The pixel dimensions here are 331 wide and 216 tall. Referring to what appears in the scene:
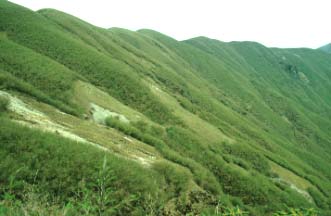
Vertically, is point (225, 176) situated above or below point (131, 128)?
below

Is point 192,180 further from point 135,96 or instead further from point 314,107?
point 314,107

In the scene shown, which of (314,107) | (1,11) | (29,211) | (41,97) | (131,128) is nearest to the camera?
(29,211)

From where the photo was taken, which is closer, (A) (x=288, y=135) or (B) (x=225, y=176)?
(B) (x=225, y=176)

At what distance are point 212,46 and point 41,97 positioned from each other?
517ft

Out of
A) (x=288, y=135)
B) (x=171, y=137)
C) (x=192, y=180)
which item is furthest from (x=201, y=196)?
(x=288, y=135)

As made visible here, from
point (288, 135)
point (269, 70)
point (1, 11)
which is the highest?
point (269, 70)

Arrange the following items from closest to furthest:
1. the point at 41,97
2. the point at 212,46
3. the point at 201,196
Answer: the point at 201,196, the point at 41,97, the point at 212,46

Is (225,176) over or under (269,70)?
A: under

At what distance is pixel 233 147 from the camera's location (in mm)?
32531

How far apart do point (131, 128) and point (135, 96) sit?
11774 millimetres

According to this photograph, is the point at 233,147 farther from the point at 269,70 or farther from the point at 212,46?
the point at 269,70

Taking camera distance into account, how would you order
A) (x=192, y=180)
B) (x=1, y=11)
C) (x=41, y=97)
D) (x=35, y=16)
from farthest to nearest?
(x=35, y=16) < (x=1, y=11) < (x=41, y=97) < (x=192, y=180)

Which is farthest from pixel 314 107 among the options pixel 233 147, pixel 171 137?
pixel 171 137

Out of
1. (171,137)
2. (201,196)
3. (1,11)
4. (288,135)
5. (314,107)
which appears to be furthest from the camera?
(314,107)
